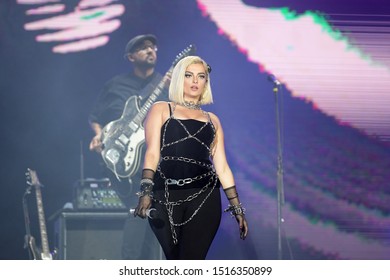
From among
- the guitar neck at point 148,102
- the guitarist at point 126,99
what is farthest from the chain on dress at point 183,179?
the guitarist at point 126,99

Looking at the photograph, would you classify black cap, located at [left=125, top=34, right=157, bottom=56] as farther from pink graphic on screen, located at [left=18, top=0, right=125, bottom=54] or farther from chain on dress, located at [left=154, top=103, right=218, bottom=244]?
chain on dress, located at [left=154, top=103, right=218, bottom=244]

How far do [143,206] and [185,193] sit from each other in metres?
0.32

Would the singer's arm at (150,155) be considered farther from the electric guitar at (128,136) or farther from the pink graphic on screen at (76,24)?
the pink graphic on screen at (76,24)

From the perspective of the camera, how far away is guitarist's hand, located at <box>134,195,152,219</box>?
17.5 feet

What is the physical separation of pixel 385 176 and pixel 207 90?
131 inches

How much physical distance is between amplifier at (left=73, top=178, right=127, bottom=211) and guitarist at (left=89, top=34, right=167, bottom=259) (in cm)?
7

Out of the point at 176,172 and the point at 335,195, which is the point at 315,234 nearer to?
the point at 335,195

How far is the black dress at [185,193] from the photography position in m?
5.43

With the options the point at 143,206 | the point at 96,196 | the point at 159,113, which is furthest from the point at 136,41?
the point at 143,206

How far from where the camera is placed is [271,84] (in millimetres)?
8453

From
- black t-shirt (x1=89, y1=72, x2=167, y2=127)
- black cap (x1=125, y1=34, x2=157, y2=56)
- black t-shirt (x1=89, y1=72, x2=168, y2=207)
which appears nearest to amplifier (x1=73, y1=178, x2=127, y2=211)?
black t-shirt (x1=89, y1=72, x2=168, y2=207)

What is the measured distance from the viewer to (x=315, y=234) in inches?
333

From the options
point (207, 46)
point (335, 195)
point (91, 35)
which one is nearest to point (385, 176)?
point (335, 195)

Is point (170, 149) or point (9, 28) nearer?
point (170, 149)
